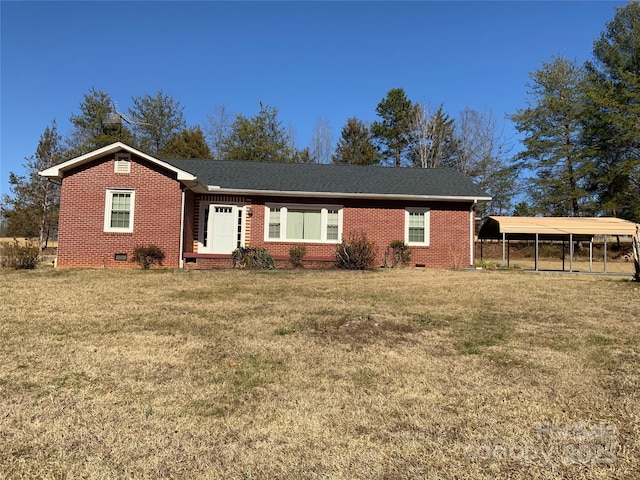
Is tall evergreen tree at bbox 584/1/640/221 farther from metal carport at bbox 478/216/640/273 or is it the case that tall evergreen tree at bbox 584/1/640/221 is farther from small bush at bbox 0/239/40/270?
small bush at bbox 0/239/40/270

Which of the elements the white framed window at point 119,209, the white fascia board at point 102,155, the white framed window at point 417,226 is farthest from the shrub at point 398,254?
the white framed window at point 119,209

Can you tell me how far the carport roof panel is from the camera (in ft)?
52.8


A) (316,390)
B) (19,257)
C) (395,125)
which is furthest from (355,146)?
(316,390)

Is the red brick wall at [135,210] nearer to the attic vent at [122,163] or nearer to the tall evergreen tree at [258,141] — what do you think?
the attic vent at [122,163]

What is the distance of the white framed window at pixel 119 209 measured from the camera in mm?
14016

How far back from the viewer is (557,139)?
31.9 metres

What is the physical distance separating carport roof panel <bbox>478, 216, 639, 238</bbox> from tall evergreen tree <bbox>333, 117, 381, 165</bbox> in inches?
830

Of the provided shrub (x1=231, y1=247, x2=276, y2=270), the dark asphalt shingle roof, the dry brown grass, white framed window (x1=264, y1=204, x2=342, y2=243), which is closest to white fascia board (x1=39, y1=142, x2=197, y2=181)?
the dark asphalt shingle roof

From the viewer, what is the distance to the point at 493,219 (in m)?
17.4

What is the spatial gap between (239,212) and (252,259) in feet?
10.2

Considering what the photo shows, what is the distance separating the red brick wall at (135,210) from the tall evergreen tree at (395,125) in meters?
27.4

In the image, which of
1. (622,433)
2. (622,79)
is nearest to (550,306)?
(622,433)

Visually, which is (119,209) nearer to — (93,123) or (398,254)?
A: (398,254)

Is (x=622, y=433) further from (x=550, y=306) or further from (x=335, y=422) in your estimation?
(x=550, y=306)
